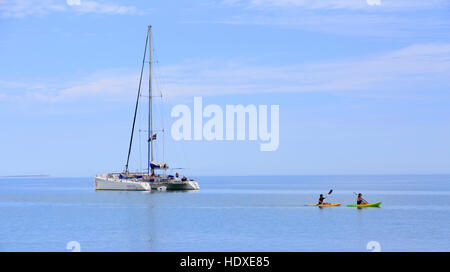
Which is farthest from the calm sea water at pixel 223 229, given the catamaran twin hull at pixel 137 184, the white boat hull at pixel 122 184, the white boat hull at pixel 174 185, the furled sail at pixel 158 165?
the white boat hull at pixel 174 185

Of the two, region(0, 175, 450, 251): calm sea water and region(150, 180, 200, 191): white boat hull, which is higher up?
region(150, 180, 200, 191): white boat hull

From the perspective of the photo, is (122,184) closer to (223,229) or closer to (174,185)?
(174,185)

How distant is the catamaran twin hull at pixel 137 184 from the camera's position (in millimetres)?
104438

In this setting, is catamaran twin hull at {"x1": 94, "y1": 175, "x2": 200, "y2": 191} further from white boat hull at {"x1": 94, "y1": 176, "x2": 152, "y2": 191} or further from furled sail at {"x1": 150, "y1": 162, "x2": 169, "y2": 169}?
furled sail at {"x1": 150, "y1": 162, "x2": 169, "y2": 169}

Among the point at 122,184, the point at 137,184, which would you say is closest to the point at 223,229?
the point at 137,184

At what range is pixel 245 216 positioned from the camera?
65938 mm

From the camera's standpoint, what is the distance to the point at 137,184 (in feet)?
343

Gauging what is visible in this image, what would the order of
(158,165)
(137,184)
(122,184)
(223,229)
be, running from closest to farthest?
(223,229) → (137,184) → (158,165) → (122,184)

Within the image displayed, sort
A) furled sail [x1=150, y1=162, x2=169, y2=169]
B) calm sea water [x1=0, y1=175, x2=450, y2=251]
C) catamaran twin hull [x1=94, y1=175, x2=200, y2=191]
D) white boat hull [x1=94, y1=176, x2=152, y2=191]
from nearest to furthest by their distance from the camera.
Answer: calm sea water [x1=0, y1=175, x2=450, y2=251]
white boat hull [x1=94, y1=176, x2=152, y2=191]
catamaran twin hull [x1=94, y1=175, x2=200, y2=191]
furled sail [x1=150, y1=162, x2=169, y2=169]

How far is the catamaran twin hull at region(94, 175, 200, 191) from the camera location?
104438 mm

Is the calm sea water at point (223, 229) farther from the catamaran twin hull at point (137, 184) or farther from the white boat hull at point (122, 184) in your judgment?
the catamaran twin hull at point (137, 184)

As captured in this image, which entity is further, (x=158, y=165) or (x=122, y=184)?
(x=122, y=184)

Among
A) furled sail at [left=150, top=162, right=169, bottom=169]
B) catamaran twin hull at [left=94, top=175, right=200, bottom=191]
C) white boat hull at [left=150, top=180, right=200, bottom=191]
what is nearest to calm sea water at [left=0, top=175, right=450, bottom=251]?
catamaran twin hull at [left=94, top=175, right=200, bottom=191]
